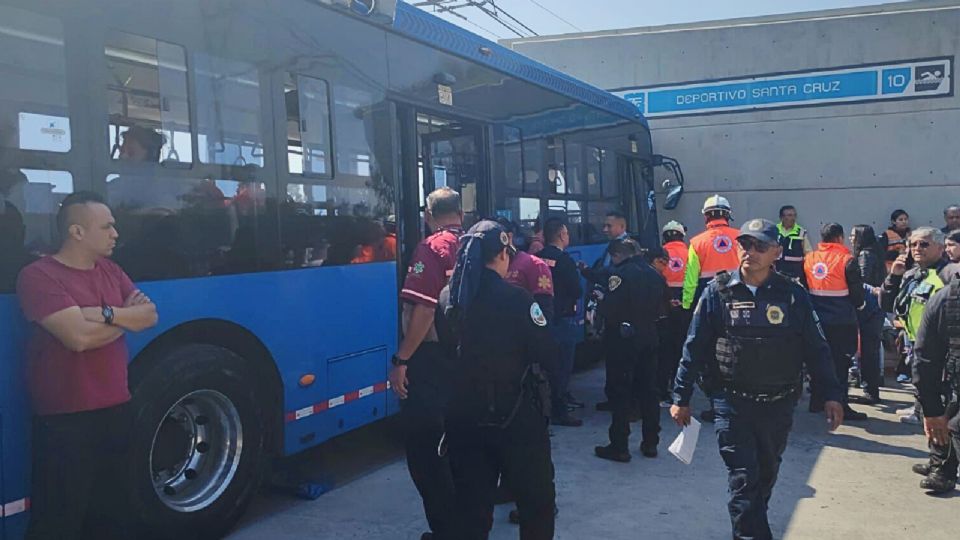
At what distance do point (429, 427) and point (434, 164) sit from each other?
3158 millimetres

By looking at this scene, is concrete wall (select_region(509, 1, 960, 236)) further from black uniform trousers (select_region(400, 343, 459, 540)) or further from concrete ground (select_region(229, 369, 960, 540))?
black uniform trousers (select_region(400, 343, 459, 540))

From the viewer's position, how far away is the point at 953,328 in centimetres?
403

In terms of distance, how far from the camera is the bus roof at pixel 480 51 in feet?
18.8

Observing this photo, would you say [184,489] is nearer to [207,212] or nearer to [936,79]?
[207,212]

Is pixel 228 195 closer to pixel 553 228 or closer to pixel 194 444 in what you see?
pixel 194 444

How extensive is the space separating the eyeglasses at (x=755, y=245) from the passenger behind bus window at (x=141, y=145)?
3029 mm

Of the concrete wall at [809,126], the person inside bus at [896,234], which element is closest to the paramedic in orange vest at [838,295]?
the person inside bus at [896,234]

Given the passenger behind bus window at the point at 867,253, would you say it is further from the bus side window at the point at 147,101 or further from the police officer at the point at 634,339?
the bus side window at the point at 147,101

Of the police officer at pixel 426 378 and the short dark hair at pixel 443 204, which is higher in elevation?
the short dark hair at pixel 443 204

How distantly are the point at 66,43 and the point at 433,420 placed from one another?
2480 millimetres

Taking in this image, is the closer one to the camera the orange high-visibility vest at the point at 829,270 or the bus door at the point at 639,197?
the orange high-visibility vest at the point at 829,270

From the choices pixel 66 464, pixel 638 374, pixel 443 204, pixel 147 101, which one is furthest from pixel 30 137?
pixel 638 374

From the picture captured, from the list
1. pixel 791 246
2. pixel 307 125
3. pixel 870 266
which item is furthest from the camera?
pixel 791 246

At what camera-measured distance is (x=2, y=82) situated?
3172mm
